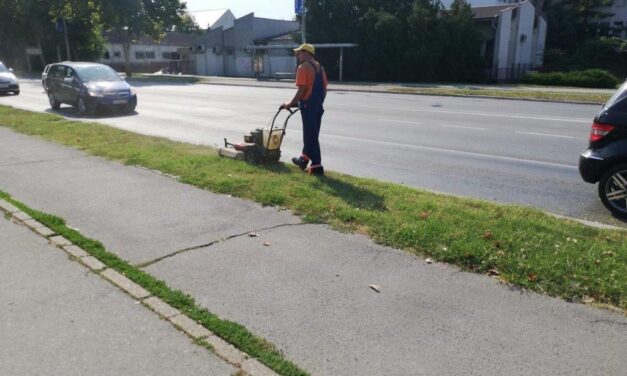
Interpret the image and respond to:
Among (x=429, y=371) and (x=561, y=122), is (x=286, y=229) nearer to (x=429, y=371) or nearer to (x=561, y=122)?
(x=429, y=371)

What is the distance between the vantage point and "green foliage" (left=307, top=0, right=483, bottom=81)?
3575 centimetres

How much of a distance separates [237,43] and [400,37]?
2083 cm

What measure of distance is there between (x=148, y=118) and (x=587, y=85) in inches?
980

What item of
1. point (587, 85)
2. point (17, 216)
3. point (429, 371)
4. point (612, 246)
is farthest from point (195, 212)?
point (587, 85)

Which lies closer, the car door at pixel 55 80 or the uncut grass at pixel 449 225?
the uncut grass at pixel 449 225

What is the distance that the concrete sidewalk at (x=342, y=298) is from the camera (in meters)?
3.29

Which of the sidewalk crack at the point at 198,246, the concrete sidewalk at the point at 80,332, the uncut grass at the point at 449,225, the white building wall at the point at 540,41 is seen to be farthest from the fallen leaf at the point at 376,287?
the white building wall at the point at 540,41

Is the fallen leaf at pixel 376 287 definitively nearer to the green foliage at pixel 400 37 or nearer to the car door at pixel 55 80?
the car door at pixel 55 80

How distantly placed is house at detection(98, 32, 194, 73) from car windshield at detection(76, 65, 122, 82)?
53448 mm

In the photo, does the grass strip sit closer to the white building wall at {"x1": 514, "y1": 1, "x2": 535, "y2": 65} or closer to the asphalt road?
the asphalt road

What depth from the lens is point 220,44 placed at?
2112 inches

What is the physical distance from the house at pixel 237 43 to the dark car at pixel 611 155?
140 ft

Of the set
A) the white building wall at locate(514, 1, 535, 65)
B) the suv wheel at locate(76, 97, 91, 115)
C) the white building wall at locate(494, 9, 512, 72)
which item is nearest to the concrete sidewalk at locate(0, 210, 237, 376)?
the suv wheel at locate(76, 97, 91, 115)

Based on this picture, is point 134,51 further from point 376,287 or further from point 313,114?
point 376,287
